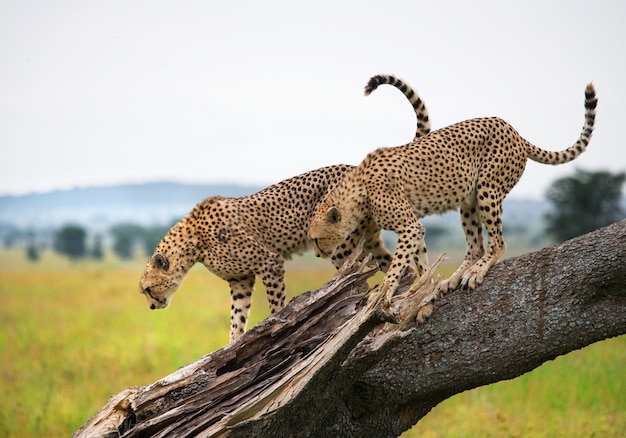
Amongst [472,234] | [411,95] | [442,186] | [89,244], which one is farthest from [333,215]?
[89,244]

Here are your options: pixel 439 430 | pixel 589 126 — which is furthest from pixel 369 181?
pixel 439 430

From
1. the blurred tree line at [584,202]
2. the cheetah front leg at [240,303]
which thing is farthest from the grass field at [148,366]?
the blurred tree line at [584,202]

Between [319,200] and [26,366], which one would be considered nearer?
[319,200]

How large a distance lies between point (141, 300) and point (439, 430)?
32.8 feet

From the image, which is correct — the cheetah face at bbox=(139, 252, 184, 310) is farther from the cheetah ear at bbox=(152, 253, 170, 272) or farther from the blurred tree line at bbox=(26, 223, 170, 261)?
the blurred tree line at bbox=(26, 223, 170, 261)

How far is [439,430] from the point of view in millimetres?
6758

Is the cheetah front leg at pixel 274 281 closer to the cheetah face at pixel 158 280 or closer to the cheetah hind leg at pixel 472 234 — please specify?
the cheetah face at pixel 158 280

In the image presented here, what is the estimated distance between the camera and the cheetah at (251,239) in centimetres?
461

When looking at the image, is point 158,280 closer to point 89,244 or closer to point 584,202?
point 584,202

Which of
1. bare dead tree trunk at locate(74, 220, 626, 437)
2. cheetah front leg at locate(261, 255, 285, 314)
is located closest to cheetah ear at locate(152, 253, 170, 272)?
cheetah front leg at locate(261, 255, 285, 314)

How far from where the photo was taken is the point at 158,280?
4668 mm

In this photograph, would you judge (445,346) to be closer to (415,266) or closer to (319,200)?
(415,266)

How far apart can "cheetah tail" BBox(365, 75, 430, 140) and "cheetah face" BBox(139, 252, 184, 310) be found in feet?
4.70

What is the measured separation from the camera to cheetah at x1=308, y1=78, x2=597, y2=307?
4031mm
